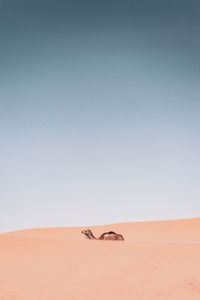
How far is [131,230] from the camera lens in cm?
7056

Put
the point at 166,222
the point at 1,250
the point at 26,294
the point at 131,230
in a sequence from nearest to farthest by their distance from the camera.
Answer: the point at 26,294 < the point at 1,250 < the point at 131,230 < the point at 166,222

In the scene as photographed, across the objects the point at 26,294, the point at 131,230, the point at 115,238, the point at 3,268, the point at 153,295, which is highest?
the point at 131,230

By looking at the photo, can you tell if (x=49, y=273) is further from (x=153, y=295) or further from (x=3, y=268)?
(x=153, y=295)

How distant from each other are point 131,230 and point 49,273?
50178 millimetres

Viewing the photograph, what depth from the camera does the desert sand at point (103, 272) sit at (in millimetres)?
18391

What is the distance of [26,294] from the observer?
65.3 feet

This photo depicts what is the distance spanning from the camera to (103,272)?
20.2 m

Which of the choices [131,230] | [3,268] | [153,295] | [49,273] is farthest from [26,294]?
[131,230]

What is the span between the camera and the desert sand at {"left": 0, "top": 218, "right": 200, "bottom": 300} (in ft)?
60.3

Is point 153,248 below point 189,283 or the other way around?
the other way around

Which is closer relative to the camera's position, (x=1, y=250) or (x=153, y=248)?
(x=153, y=248)

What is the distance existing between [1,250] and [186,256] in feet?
33.0

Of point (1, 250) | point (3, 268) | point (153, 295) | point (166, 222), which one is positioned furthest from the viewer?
point (166, 222)

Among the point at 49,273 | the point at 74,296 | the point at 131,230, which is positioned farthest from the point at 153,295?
the point at 131,230
